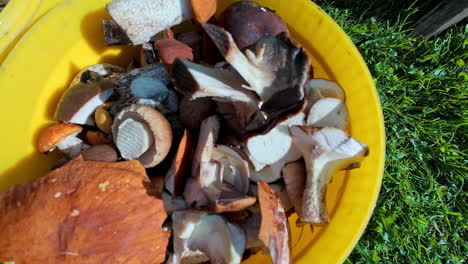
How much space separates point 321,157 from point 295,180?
13cm

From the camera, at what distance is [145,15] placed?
1403 mm

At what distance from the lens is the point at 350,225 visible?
54.9 inches

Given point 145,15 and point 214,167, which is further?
point 145,15

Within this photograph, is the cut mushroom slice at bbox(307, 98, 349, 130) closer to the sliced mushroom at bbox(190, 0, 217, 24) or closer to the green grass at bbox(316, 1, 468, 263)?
the sliced mushroom at bbox(190, 0, 217, 24)

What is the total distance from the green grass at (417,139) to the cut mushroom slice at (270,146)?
681 millimetres

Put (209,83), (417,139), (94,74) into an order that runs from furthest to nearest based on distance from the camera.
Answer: (417,139), (94,74), (209,83)

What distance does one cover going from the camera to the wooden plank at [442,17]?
190 cm

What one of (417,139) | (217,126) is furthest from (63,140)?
(417,139)

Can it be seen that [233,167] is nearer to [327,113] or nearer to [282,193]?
[282,193]

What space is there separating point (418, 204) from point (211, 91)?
1178 mm

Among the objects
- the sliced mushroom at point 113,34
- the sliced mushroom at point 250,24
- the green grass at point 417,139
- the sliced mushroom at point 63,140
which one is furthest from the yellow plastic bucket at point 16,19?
the green grass at point 417,139

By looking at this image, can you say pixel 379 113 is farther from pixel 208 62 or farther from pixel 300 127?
pixel 208 62

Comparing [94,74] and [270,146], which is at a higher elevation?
[94,74]

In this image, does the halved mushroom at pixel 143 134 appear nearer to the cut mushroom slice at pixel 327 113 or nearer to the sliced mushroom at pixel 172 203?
the sliced mushroom at pixel 172 203
